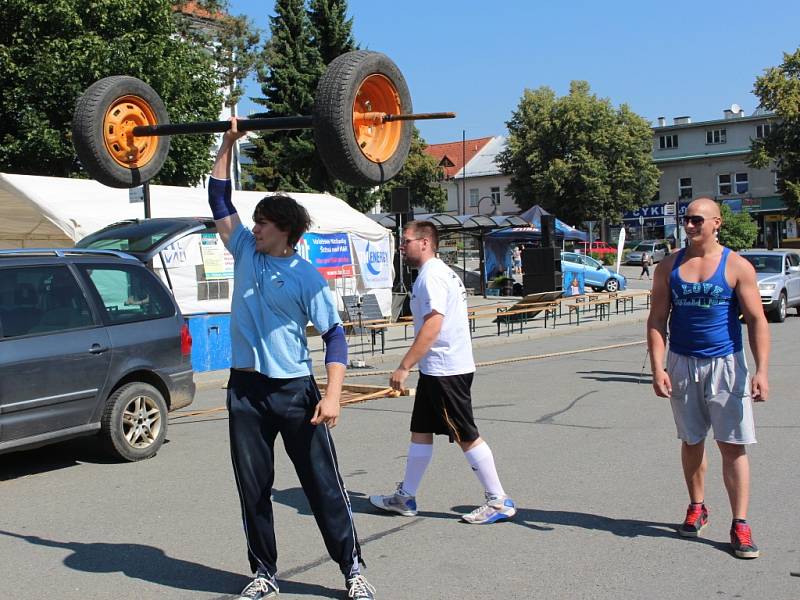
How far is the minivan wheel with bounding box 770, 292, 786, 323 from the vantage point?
2097 cm

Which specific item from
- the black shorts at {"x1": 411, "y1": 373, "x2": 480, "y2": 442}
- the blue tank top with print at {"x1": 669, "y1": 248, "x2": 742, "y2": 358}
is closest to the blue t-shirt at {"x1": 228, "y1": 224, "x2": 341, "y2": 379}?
the black shorts at {"x1": 411, "y1": 373, "x2": 480, "y2": 442}

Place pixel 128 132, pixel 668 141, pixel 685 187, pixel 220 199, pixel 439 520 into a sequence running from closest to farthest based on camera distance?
pixel 220 199
pixel 439 520
pixel 128 132
pixel 685 187
pixel 668 141

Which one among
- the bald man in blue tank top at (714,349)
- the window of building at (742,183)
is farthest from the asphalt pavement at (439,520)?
the window of building at (742,183)

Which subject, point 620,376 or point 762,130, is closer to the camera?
point 620,376

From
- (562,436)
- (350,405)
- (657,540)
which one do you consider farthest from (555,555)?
(350,405)

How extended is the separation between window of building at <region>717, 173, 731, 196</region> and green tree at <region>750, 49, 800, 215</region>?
1348cm

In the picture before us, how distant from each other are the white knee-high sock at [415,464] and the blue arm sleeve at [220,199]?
2.05 metres

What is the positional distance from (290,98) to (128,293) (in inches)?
1085

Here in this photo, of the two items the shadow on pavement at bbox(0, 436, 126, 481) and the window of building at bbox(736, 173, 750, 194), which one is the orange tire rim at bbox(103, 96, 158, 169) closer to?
the shadow on pavement at bbox(0, 436, 126, 481)

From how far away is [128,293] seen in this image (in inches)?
306

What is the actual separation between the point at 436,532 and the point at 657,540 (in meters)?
1.24

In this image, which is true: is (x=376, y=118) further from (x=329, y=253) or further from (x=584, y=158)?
(x=584, y=158)

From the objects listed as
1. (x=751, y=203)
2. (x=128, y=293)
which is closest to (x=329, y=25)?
(x=128, y=293)

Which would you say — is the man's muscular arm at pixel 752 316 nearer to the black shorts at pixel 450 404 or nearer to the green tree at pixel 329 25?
the black shorts at pixel 450 404
